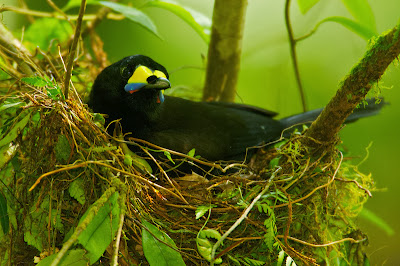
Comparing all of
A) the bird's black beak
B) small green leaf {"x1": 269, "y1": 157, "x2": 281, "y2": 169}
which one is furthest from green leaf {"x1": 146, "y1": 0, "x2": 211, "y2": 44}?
small green leaf {"x1": 269, "y1": 157, "x2": 281, "y2": 169}

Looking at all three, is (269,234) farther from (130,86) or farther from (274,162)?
(130,86)

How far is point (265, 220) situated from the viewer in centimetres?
144

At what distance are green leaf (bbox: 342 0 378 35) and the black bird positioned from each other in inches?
22.0

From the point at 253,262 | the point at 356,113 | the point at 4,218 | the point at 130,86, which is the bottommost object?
the point at 253,262

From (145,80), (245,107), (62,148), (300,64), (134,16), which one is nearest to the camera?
(62,148)

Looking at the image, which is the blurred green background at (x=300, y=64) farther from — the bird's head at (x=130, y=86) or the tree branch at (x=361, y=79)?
the tree branch at (x=361, y=79)

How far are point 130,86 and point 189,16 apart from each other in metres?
0.76

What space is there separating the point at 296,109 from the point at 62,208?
2.22 meters

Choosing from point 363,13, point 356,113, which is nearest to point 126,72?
point 363,13

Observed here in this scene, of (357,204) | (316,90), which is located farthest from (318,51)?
(357,204)

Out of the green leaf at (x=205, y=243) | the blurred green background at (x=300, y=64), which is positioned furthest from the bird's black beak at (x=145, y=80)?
the blurred green background at (x=300, y=64)

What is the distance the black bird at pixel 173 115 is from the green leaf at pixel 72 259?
0.73 m

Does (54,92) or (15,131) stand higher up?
(54,92)

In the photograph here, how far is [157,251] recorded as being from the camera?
126 cm
